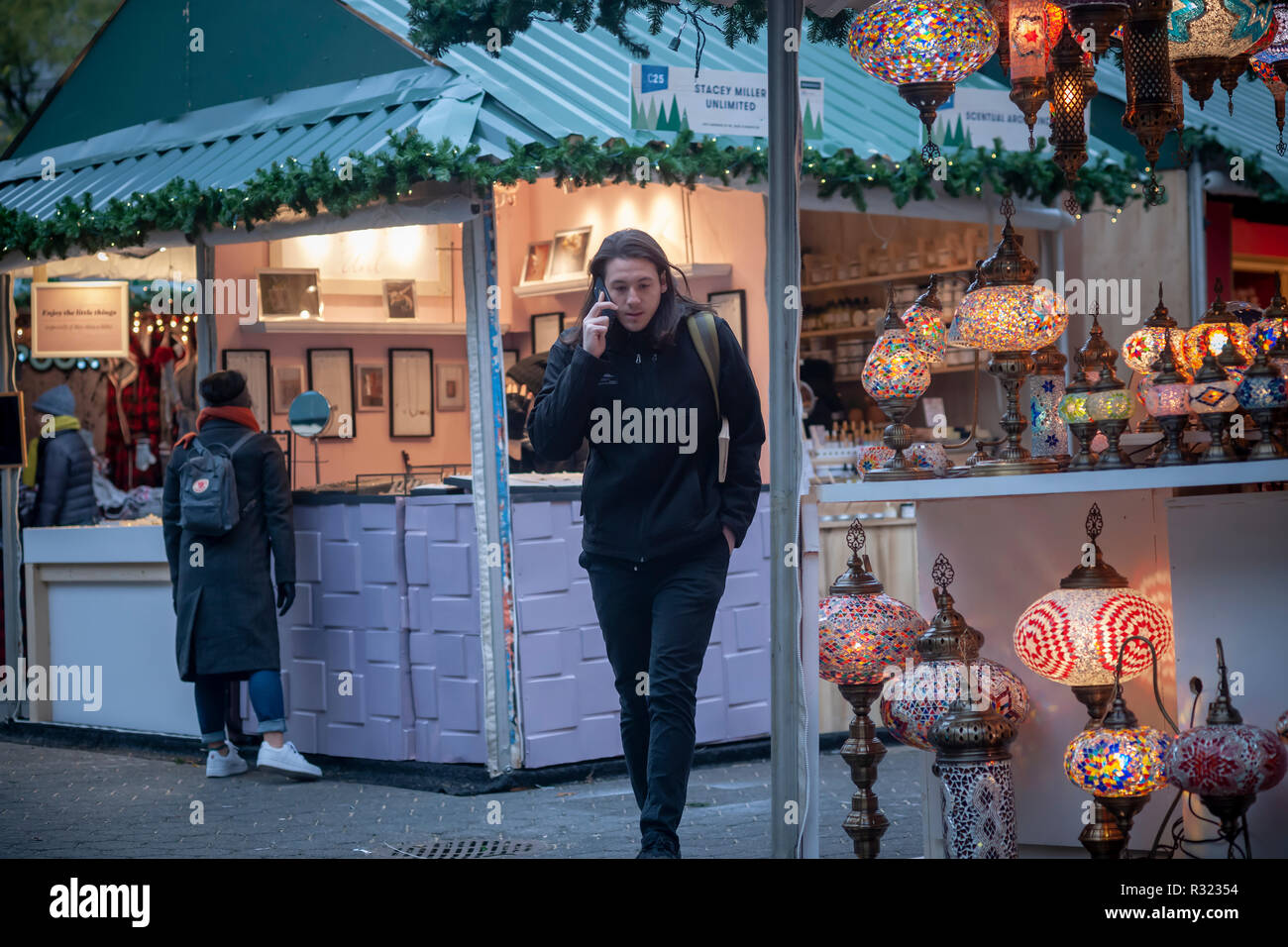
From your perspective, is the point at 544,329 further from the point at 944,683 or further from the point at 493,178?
the point at 944,683

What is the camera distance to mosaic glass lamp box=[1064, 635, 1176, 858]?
4.01 metres

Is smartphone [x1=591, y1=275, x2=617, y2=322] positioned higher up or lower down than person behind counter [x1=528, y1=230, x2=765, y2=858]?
higher up

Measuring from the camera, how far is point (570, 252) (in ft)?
29.2

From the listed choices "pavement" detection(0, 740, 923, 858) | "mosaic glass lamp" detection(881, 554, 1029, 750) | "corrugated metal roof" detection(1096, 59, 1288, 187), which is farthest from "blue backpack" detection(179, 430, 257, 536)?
A: "corrugated metal roof" detection(1096, 59, 1288, 187)

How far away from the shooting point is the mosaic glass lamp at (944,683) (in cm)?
436

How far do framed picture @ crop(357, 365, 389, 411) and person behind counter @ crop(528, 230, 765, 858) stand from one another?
13.3ft

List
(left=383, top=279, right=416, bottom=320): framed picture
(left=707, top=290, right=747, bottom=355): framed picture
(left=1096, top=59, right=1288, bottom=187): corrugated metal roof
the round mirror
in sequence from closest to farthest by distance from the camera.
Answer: the round mirror, (left=707, top=290, right=747, bottom=355): framed picture, (left=383, top=279, right=416, bottom=320): framed picture, (left=1096, top=59, right=1288, bottom=187): corrugated metal roof

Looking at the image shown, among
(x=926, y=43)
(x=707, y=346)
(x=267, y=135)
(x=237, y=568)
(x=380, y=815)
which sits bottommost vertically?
(x=380, y=815)

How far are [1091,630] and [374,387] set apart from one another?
5.26 meters

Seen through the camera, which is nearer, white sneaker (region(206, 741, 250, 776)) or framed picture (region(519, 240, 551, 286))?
white sneaker (region(206, 741, 250, 776))

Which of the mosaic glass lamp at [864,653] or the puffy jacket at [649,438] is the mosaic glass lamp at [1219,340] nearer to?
the mosaic glass lamp at [864,653]

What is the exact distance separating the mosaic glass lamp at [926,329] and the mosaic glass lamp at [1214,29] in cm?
94

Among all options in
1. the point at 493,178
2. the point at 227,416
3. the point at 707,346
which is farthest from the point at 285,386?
the point at 707,346

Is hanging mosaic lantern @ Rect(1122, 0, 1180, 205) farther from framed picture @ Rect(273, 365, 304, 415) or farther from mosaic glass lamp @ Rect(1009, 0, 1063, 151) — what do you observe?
framed picture @ Rect(273, 365, 304, 415)
